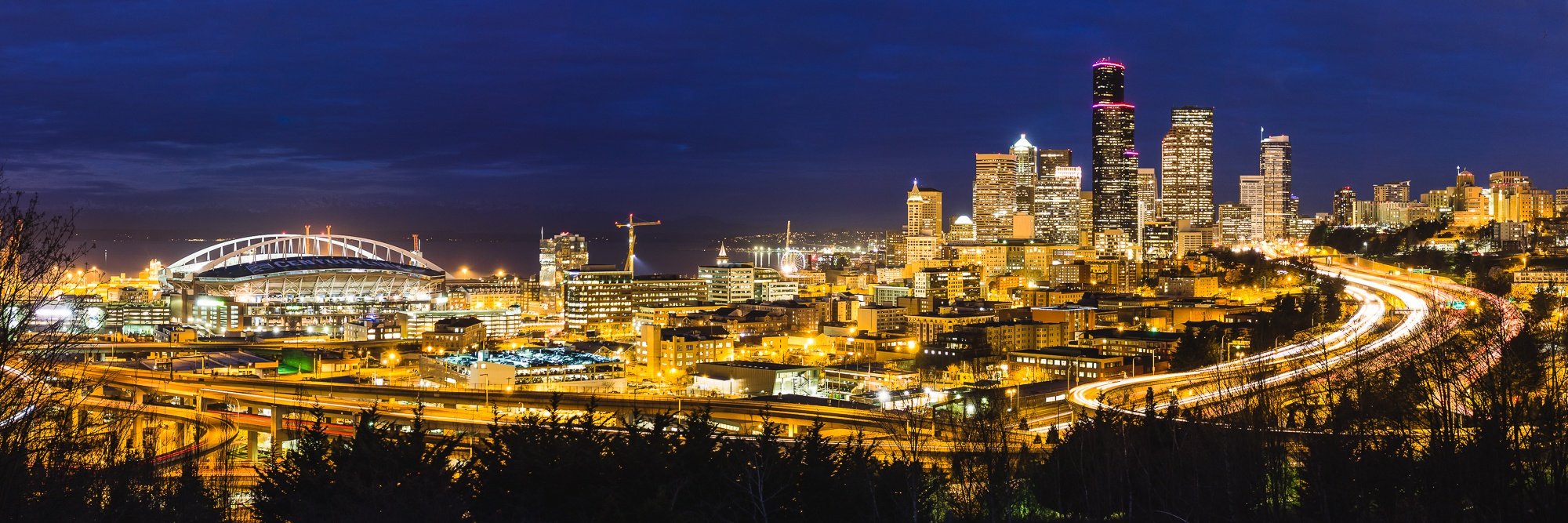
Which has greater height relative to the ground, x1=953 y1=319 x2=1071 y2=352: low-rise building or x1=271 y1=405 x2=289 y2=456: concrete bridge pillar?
x1=953 y1=319 x2=1071 y2=352: low-rise building

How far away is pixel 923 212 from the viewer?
87.1m

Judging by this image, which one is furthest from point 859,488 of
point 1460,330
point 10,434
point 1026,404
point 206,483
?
point 1026,404

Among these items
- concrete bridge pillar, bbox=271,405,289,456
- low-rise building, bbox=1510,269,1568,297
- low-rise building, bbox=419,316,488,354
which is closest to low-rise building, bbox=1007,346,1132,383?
low-rise building, bbox=1510,269,1568,297

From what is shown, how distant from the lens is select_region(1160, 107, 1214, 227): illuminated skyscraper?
9419cm

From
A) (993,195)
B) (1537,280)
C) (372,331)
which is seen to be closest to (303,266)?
(372,331)

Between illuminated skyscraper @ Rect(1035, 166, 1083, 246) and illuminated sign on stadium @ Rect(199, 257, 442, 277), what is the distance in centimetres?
4995

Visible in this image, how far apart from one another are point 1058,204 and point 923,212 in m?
11.8

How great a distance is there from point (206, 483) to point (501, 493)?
474 centimetres

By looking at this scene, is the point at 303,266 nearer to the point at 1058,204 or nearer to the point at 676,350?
the point at 676,350

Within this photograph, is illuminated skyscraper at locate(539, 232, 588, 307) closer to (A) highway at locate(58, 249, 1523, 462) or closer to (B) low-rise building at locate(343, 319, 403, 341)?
(B) low-rise building at locate(343, 319, 403, 341)

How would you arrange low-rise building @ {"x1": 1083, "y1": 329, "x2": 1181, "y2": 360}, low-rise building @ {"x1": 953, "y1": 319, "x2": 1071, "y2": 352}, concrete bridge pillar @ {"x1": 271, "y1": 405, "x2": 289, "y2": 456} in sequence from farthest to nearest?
low-rise building @ {"x1": 953, "y1": 319, "x2": 1071, "y2": 352}
low-rise building @ {"x1": 1083, "y1": 329, "x2": 1181, "y2": 360}
concrete bridge pillar @ {"x1": 271, "y1": 405, "x2": 289, "y2": 456}

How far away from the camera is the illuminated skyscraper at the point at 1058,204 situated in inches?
3612

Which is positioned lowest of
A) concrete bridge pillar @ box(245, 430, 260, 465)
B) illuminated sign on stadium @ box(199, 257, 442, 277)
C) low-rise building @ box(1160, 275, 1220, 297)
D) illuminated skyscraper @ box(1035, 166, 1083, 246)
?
concrete bridge pillar @ box(245, 430, 260, 465)

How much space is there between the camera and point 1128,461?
404 inches
